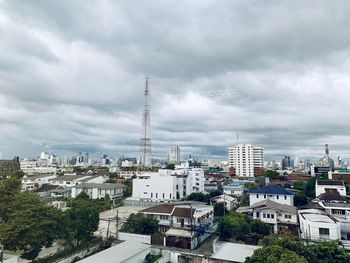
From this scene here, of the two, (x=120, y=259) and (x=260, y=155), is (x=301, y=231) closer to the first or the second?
(x=120, y=259)

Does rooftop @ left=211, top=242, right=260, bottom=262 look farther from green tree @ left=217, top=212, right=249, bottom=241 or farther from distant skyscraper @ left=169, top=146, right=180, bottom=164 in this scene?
distant skyscraper @ left=169, top=146, right=180, bottom=164

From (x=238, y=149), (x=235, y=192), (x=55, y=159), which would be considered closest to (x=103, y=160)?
(x=55, y=159)


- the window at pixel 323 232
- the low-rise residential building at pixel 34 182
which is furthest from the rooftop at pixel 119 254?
the low-rise residential building at pixel 34 182

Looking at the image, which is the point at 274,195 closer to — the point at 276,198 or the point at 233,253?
the point at 276,198

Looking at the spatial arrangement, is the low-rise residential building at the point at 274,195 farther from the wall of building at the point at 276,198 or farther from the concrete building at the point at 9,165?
the concrete building at the point at 9,165

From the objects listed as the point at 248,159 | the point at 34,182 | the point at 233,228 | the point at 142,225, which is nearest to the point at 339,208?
the point at 233,228

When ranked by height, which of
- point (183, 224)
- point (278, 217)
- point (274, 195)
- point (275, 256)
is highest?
point (274, 195)

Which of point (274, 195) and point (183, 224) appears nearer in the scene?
point (183, 224)
